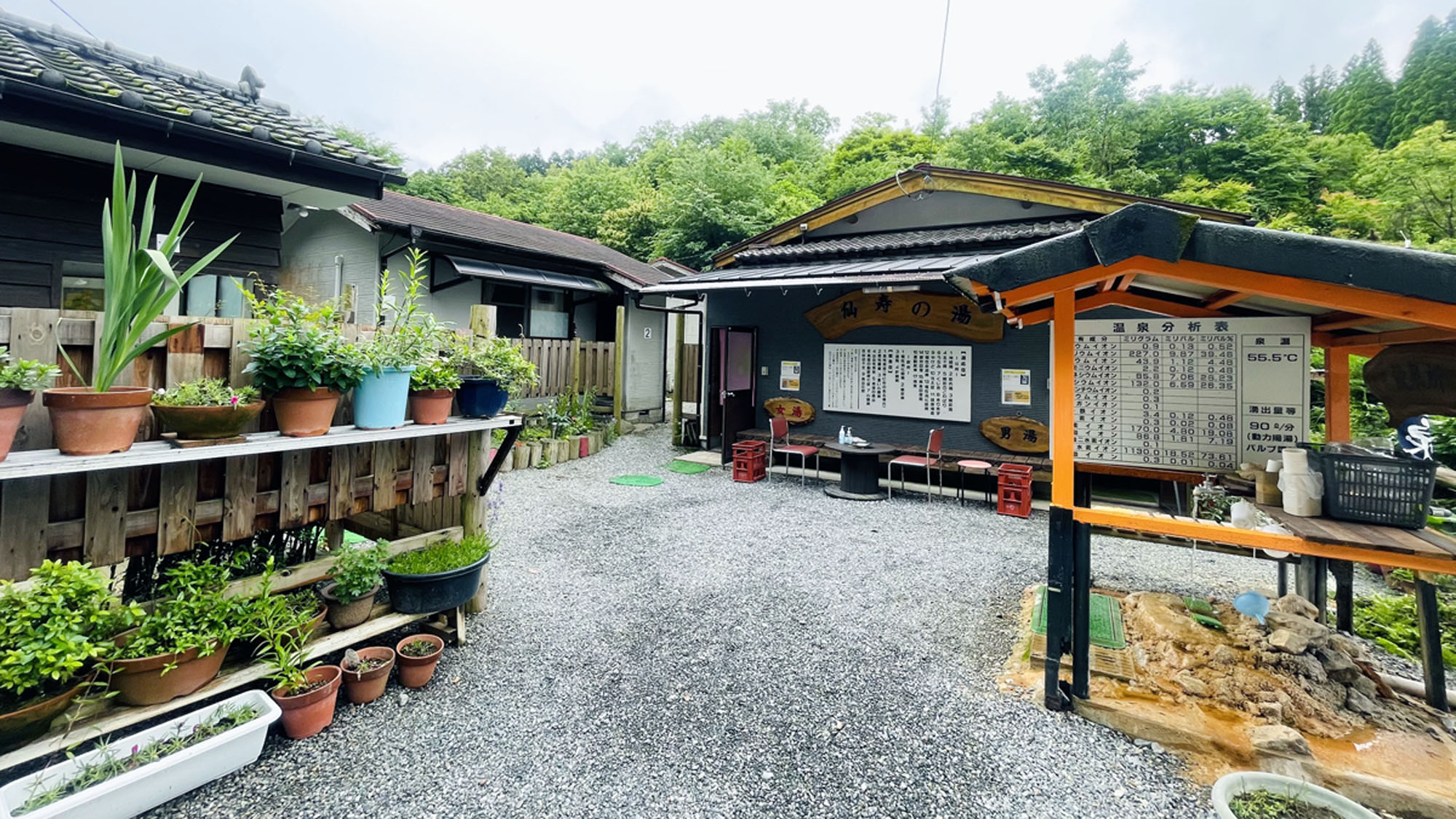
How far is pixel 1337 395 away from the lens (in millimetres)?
3516

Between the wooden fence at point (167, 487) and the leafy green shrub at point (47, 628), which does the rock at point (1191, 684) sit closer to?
the wooden fence at point (167, 487)

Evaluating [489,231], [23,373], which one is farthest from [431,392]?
[489,231]

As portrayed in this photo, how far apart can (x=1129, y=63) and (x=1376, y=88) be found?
8418mm

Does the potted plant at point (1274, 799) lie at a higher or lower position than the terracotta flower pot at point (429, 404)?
lower

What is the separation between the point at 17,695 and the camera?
1858mm

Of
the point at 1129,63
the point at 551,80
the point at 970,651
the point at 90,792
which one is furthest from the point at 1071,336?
the point at 551,80

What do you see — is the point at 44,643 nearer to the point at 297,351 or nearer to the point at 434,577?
the point at 297,351

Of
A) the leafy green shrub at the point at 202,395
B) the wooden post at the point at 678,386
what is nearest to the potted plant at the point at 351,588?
the leafy green shrub at the point at 202,395

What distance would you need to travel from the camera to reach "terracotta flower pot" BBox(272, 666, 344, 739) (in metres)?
2.40

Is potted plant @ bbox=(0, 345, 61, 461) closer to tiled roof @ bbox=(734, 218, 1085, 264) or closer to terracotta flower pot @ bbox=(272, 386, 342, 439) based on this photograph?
terracotta flower pot @ bbox=(272, 386, 342, 439)

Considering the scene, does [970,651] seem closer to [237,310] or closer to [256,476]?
[256,476]

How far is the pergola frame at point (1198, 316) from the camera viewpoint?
7.13 ft

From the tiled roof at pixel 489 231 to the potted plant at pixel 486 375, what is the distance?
21.4 ft

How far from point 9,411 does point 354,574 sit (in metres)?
1.36
